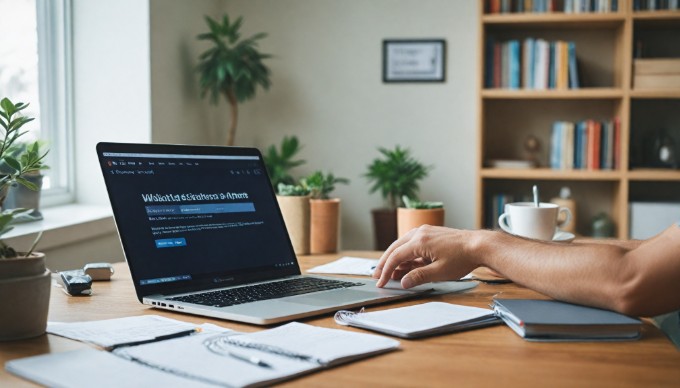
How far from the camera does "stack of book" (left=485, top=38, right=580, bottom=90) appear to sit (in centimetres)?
369

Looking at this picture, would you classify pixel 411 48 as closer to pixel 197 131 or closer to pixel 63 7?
pixel 197 131

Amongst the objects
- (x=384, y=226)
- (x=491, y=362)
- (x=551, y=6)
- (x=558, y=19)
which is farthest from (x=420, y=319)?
(x=551, y=6)

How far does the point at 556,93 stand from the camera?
3605 millimetres

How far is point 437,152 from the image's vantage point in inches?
159

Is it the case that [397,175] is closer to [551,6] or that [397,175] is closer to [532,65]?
[532,65]

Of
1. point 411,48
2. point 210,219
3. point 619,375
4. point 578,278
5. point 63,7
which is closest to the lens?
point 619,375

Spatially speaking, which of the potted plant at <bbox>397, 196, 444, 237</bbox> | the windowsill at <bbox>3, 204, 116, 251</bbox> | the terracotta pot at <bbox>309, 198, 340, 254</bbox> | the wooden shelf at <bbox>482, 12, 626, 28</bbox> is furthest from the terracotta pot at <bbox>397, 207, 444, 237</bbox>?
the wooden shelf at <bbox>482, 12, 626, 28</bbox>

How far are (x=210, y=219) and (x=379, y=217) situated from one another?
254cm

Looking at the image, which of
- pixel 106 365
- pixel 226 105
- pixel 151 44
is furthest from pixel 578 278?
pixel 226 105

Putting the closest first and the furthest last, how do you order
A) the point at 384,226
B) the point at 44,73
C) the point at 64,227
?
the point at 64,227
the point at 44,73
the point at 384,226

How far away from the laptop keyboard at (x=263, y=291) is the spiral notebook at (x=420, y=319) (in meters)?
0.16

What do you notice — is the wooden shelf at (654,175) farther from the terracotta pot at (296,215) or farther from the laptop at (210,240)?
the laptop at (210,240)

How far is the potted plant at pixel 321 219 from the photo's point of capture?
5.95 feet

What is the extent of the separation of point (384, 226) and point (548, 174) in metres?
0.85
